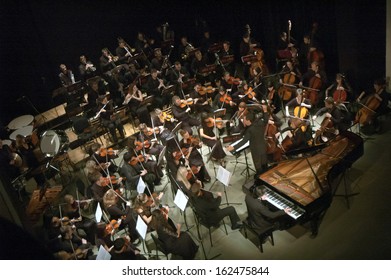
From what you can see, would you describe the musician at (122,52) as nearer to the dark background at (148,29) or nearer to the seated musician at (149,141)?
the dark background at (148,29)

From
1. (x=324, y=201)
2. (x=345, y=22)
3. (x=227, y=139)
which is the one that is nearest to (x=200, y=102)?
(x=227, y=139)

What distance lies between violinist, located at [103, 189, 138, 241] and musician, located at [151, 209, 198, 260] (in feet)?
2.12

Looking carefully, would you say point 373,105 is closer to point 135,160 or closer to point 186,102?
point 186,102

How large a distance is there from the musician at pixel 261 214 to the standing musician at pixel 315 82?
3.58m

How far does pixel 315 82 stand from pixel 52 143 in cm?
570

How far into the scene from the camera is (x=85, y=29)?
41.0 feet

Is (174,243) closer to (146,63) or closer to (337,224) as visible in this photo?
(337,224)

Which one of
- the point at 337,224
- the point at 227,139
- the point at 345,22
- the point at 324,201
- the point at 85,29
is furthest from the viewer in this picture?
the point at 85,29

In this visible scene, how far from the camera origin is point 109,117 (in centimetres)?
997

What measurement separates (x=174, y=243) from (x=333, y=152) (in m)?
2.97

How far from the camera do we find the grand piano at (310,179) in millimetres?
6500

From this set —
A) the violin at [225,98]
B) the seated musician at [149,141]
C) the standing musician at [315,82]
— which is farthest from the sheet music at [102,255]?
the standing musician at [315,82]

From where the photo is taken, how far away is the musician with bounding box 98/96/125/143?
9.74 meters

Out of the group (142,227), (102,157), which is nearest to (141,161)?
(102,157)
